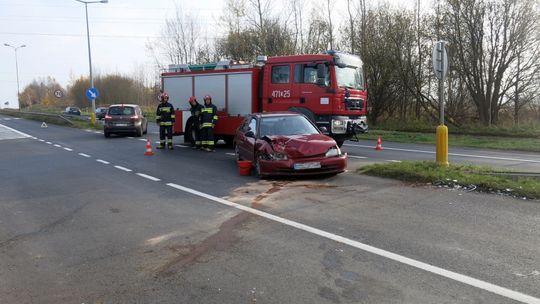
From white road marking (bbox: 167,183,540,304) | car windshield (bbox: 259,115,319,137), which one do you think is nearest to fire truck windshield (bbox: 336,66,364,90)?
car windshield (bbox: 259,115,319,137)

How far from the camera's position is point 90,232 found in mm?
6355

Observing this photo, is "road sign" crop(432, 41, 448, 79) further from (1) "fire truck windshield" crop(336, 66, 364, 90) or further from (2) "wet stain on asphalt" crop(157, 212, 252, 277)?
(2) "wet stain on asphalt" crop(157, 212, 252, 277)

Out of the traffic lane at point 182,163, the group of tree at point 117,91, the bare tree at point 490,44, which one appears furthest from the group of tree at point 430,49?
the group of tree at point 117,91

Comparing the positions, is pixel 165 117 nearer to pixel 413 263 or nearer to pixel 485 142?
pixel 485 142

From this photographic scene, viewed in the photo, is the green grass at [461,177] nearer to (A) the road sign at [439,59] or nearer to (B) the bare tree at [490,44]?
(A) the road sign at [439,59]

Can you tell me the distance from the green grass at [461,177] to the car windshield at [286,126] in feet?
5.08

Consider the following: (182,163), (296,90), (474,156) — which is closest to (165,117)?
(182,163)

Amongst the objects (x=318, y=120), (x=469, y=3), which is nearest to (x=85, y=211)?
(x=318, y=120)

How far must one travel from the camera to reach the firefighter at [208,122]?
1625 centimetres

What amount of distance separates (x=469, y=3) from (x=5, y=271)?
26.0 m

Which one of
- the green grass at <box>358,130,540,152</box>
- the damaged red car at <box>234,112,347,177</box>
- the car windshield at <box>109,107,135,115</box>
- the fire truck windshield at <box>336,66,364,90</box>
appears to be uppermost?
the fire truck windshield at <box>336,66,364,90</box>

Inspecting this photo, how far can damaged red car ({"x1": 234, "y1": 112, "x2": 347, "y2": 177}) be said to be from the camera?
1000 cm

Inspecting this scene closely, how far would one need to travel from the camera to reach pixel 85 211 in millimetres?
7633

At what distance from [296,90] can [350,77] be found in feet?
5.63
